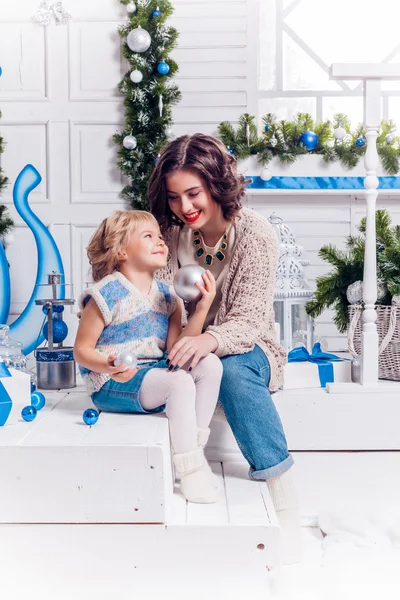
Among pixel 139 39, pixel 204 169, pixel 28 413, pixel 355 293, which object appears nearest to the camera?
pixel 28 413

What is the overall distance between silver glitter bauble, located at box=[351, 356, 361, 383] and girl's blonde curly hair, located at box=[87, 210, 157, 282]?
0.75 meters

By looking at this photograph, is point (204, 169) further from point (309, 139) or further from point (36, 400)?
point (309, 139)

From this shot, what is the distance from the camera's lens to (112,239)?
1.61 metres

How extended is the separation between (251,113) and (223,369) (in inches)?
92.4

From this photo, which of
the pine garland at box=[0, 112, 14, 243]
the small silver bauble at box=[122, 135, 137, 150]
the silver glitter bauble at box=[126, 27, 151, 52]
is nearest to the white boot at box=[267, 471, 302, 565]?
the small silver bauble at box=[122, 135, 137, 150]

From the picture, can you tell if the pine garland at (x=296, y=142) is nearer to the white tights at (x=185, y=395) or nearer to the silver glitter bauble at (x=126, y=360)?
the white tights at (x=185, y=395)

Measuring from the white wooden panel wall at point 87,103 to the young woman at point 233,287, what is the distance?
6.06ft

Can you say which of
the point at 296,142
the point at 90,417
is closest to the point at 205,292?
the point at 90,417

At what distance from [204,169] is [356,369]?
0.75 metres

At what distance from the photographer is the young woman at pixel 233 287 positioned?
5.12 feet

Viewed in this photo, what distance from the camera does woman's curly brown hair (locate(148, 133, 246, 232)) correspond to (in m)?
1.70

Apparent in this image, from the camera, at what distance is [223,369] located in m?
1.60

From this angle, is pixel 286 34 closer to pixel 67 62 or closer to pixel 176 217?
pixel 67 62

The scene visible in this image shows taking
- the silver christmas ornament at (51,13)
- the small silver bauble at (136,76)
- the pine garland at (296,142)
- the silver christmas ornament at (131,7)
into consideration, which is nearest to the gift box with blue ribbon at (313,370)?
the pine garland at (296,142)
